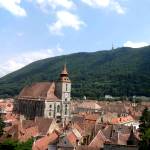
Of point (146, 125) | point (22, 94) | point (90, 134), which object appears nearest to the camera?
point (146, 125)

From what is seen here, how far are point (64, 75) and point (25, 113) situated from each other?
14.2 meters

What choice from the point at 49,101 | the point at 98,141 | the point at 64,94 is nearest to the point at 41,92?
the point at 49,101

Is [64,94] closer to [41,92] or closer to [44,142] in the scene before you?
[41,92]

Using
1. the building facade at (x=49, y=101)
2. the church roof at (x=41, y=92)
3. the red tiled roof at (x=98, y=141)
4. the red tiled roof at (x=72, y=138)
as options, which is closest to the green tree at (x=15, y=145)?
the red tiled roof at (x=72, y=138)

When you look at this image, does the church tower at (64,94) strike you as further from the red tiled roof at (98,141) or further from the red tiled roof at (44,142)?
the red tiled roof at (98,141)

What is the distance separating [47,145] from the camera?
6475 centimetres

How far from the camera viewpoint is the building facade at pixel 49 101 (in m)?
109

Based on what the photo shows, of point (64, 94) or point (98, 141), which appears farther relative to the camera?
point (64, 94)

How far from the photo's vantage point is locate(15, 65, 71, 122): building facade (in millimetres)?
109250

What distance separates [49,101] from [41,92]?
16.2 ft

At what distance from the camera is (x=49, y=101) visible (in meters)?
110

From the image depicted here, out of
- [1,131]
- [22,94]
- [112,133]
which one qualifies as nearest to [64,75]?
[22,94]

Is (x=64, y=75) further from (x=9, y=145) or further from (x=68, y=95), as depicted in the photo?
(x=9, y=145)

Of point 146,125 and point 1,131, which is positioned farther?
point 1,131
